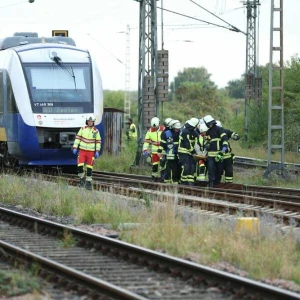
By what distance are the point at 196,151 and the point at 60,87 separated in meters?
4.42

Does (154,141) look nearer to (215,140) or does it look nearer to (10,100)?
(215,140)

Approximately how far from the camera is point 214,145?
21.3 metres

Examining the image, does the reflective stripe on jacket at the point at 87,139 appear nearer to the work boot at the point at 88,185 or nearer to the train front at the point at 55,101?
the work boot at the point at 88,185

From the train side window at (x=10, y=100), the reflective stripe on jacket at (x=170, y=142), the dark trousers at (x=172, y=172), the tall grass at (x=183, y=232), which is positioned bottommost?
the tall grass at (x=183, y=232)

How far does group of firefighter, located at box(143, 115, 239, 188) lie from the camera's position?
69.9ft

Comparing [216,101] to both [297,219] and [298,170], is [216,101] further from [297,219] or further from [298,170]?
[297,219]

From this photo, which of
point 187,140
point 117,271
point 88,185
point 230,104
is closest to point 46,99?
point 88,185

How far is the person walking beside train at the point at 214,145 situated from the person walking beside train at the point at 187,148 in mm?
342

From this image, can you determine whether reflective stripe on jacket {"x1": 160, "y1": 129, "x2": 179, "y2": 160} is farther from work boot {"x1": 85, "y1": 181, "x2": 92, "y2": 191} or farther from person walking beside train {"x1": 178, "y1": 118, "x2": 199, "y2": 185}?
work boot {"x1": 85, "y1": 181, "x2": 92, "y2": 191}

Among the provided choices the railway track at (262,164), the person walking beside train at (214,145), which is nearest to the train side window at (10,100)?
the person walking beside train at (214,145)

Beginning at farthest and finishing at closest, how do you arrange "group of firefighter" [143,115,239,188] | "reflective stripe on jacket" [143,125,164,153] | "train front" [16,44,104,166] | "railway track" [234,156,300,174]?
"railway track" [234,156,300,174] < "reflective stripe on jacket" [143,125,164,153] < "train front" [16,44,104,166] < "group of firefighter" [143,115,239,188]

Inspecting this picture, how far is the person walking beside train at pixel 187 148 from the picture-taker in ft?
70.4

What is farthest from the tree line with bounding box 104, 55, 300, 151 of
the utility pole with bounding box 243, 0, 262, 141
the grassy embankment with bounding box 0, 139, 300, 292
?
the grassy embankment with bounding box 0, 139, 300, 292

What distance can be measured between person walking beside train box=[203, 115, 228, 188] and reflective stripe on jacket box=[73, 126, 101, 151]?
252 centimetres
